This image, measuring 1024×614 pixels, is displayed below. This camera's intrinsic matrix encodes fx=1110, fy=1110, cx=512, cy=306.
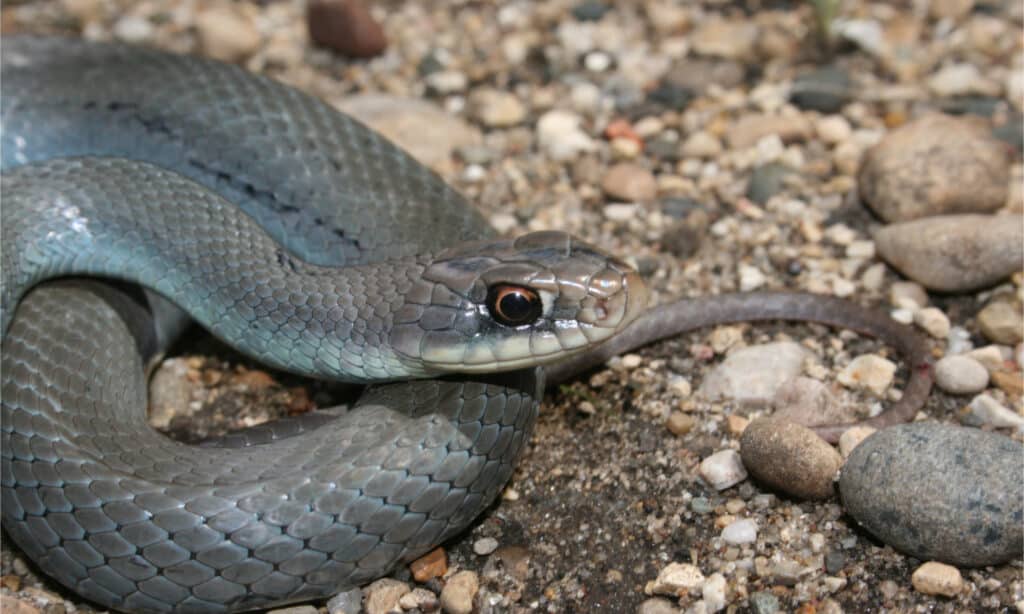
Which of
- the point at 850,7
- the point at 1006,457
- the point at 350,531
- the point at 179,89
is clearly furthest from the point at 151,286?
the point at 850,7

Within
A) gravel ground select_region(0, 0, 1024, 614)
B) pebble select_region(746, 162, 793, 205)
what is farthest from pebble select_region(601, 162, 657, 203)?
pebble select_region(746, 162, 793, 205)

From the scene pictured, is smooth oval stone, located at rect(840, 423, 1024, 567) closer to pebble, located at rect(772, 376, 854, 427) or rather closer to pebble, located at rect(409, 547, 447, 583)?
pebble, located at rect(772, 376, 854, 427)

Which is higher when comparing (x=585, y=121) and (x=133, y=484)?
(x=133, y=484)

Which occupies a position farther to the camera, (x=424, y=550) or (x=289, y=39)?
(x=289, y=39)

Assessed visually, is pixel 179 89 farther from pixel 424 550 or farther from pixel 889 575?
pixel 889 575

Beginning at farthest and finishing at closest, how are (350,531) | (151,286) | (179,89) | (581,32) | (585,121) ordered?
(581,32) < (585,121) < (179,89) < (151,286) < (350,531)

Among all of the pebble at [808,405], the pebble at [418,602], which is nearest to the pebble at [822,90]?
the pebble at [808,405]
